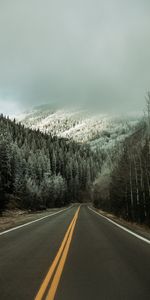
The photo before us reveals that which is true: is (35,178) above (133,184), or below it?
above

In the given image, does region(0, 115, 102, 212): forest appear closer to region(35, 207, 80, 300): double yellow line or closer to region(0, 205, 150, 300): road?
region(0, 205, 150, 300): road

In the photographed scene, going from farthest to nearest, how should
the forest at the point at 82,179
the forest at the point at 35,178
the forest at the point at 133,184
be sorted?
the forest at the point at 35,178 → the forest at the point at 82,179 → the forest at the point at 133,184

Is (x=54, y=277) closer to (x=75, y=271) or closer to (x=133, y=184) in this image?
(x=75, y=271)

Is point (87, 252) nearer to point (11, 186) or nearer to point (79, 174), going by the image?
point (11, 186)

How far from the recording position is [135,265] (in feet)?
27.8

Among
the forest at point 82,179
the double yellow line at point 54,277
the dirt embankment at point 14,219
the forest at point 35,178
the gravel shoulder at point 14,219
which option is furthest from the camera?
the forest at point 35,178

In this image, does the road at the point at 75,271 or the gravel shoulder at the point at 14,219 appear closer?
the road at the point at 75,271

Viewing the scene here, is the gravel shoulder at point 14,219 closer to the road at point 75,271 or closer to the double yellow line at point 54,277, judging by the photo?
the road at point 75,271

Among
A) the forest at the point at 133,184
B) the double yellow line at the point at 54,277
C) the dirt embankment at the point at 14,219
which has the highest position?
the forest at the point at 133,184

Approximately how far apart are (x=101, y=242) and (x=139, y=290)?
7.23 m

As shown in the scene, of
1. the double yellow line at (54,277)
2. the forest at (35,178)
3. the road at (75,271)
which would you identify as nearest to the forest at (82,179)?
the forest at (35,178)

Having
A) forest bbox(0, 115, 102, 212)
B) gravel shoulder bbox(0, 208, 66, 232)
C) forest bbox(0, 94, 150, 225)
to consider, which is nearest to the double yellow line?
gravel shoulder bbox(0, 208, 66, 232)

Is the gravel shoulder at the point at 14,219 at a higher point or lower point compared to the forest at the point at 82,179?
lower

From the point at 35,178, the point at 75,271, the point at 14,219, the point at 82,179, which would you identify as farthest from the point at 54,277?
the point at 82,179
